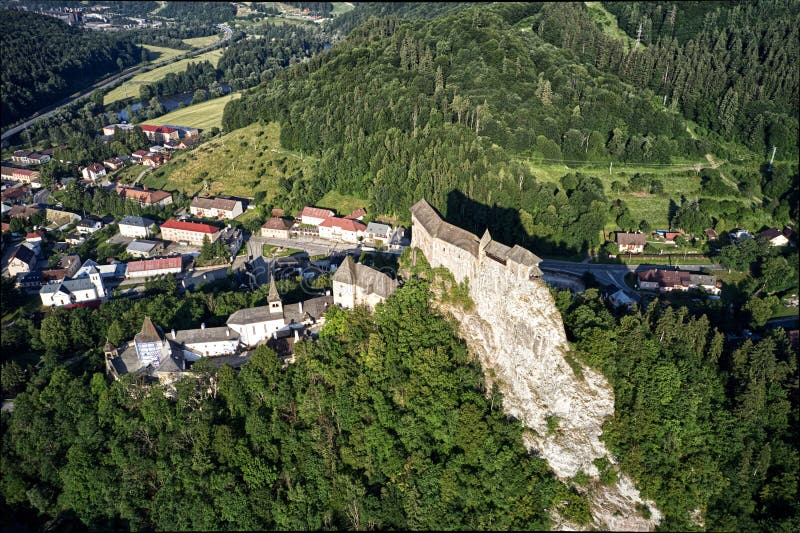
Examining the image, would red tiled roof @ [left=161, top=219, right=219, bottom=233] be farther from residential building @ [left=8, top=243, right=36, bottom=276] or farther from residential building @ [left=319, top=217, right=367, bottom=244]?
residential building @ [left=8, top=243, right=36, bottom=276]

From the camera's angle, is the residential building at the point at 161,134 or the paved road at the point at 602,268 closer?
the paved road at the point at 602,268

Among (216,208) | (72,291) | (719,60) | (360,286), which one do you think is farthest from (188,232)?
(719,60)

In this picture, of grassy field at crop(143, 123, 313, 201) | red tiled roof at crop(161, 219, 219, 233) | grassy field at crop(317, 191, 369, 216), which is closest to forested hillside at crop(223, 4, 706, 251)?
grassy field at crop(317, 191, 369, 216)

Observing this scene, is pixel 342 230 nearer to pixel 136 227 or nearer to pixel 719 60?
A: pixel 136 227

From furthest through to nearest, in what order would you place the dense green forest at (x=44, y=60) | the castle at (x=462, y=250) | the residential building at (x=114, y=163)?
the dense green forest at (x=44, y=60) < the residential building at (x=114, y=163) < the castle at (x=462, y=250)

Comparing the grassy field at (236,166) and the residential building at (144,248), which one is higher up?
the grassy field at (236,166)

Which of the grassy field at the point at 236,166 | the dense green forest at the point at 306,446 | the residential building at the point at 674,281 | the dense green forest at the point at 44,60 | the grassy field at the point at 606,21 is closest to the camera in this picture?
the dense green forest at the point at 306,446

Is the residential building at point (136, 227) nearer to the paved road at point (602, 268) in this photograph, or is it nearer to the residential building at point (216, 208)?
the residential building at point (216, 208)

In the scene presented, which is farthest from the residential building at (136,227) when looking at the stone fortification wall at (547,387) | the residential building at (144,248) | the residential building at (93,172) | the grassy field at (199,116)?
the stone fortification wall at (547,387)
